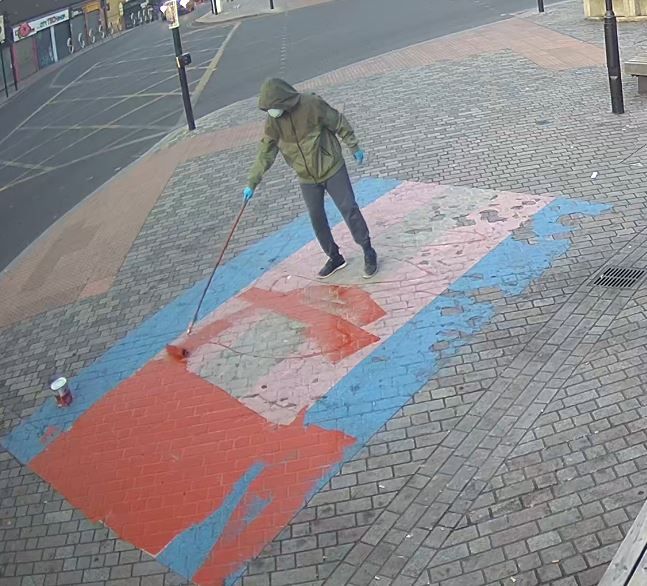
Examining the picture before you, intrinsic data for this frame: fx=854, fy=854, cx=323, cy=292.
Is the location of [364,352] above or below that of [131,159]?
below

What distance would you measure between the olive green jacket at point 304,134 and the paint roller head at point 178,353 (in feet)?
4.84

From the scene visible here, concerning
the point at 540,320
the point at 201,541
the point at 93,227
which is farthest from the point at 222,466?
the point at 93,227

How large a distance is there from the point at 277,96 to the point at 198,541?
133 inches

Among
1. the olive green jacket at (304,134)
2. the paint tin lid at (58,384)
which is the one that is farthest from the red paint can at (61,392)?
the olive green jacket at (304,134)

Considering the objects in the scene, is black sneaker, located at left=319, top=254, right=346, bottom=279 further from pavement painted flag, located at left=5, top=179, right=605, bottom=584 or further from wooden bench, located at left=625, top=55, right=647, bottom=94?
wooden bench, located at left=625, top=55, right=647, bottom=94

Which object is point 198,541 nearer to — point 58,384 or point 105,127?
point 58,384

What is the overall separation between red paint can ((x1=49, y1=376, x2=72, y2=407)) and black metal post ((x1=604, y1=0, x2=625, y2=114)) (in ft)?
23.9

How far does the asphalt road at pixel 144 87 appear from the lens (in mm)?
13930

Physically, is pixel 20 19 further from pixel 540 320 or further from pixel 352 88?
pixel 540 320

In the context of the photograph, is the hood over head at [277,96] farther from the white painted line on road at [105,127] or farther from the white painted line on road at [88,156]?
the white painted line on road at [105,127]

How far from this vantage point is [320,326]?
696 cm

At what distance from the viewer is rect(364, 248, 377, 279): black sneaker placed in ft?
24.5

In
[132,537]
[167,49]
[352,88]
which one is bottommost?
[132,537]

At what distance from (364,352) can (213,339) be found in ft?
4.56
